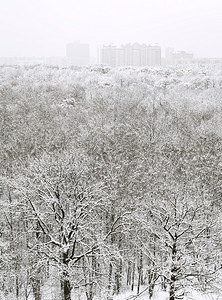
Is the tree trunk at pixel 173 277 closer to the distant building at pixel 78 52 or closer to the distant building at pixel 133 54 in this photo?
the distant building at pixel 133 54

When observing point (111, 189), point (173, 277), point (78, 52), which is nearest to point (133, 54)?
point (78, 52)

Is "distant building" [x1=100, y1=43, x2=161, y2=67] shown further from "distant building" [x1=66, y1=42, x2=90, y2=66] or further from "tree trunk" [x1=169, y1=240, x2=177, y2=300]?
"tree trunk" [x1=169, y1=240, x2=177, y2=300]

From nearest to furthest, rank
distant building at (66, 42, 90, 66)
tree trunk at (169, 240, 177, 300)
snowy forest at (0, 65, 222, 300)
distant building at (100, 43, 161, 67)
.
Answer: tree trunk at (169, 240, 177, 300) → snowy forest at (0, 65, 222, 300) → distant building at (100, 43, 161, 67) → distant building at (66, 42, 90, 66)

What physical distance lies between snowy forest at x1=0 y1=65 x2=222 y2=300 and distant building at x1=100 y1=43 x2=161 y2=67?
50268mm

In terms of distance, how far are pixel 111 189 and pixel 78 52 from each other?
14366 centimetres

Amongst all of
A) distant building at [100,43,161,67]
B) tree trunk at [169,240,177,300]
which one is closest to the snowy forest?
tree trunk at [169,240,177,300]

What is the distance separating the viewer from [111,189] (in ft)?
60.4

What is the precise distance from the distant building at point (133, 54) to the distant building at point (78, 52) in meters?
37.1

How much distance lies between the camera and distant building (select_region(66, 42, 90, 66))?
148 m

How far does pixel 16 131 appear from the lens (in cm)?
3291

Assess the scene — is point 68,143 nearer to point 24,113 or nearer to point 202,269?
point 24,113

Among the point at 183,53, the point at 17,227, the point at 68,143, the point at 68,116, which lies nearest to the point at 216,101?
the point at 68,116

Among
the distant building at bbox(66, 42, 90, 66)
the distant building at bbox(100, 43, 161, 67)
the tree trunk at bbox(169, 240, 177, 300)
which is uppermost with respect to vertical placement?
the distant building at bbox(66, 42, 90, 66)

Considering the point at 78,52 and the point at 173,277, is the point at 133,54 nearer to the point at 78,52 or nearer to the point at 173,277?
the point at 78,52
